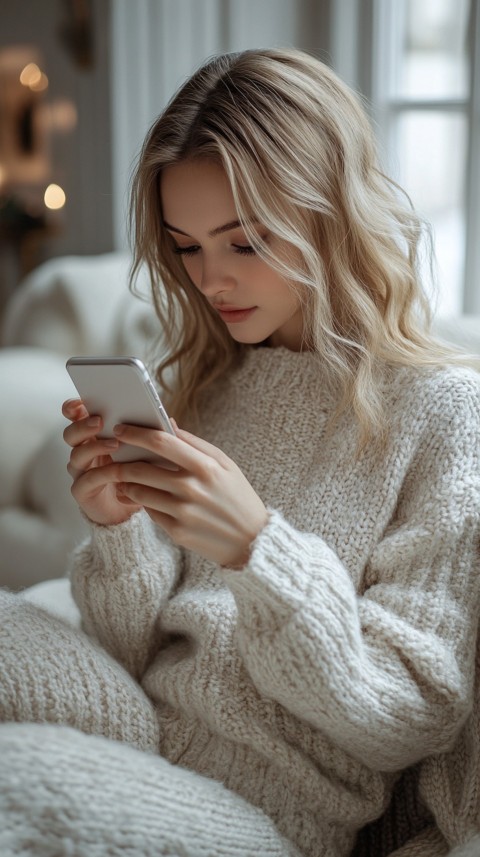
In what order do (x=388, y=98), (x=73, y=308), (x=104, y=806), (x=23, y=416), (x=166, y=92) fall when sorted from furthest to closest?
(x=166, y=92), (x=388, y=98), (x=73, y=308), (x=23, y=416), (x=104, y=806)

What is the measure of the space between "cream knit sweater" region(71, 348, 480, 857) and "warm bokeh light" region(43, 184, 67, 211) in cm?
166

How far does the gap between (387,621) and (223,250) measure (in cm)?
44

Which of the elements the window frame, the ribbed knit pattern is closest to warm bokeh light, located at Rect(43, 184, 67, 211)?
the window frame

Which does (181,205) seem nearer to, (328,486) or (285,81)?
(285,81)

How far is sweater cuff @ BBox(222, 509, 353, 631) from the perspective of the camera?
81 centimetres

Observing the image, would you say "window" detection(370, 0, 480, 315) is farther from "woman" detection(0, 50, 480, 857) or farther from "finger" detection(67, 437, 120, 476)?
"finger" detection(67, 437, 120, 476)

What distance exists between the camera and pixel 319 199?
1.01 m

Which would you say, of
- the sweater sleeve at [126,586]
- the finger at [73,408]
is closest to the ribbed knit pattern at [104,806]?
the sweater sleeve at [126,586]

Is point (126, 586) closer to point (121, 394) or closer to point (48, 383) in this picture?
point (121, 394)

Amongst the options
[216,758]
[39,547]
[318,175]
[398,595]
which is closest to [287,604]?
[398,595]

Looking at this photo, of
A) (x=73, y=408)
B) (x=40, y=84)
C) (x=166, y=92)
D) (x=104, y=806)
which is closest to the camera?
(x=104, y=806)

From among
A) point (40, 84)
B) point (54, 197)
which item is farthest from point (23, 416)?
point (40, 84)

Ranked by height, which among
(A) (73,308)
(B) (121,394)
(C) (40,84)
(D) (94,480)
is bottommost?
(A) (73,308)

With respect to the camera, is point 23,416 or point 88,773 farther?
point 23,416
